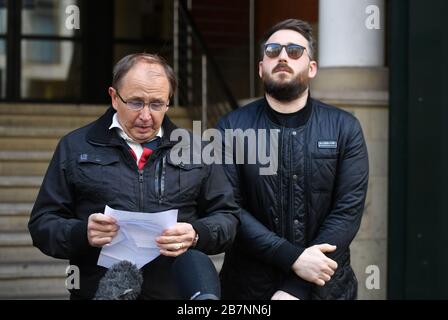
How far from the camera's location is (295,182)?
352cm

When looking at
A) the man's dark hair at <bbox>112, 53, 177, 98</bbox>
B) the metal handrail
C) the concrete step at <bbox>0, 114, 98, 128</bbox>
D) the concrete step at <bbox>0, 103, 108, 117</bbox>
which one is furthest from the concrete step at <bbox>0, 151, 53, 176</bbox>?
the man's dark hair at <bbox>112, 53, 177, 98</bbox>

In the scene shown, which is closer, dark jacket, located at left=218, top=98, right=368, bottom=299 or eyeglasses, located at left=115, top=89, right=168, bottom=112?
eyeglasses, located at left=115, top=89, right=168, bottom=112

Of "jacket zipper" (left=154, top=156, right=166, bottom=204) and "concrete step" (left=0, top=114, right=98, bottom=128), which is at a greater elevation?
"concrete step" (left=0, top=114, right=98, bottom=128)

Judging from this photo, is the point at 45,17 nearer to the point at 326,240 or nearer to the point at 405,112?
the point at 405,112

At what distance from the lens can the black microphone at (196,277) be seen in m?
2.56

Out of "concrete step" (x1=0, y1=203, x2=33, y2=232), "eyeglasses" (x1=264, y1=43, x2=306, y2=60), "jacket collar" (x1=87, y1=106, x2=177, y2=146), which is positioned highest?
"eyeglasses" (x1=264, y1=43, x2=306, y2=60)

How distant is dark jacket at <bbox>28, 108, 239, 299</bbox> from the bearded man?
0.47 m

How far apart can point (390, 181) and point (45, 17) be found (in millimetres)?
9086

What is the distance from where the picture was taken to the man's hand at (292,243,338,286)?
333cm

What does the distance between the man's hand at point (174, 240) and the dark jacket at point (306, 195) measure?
0.67 m

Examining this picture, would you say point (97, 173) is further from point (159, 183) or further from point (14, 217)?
point (14, 217)

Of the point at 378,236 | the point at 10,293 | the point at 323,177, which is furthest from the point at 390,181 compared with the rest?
the point at 10,293

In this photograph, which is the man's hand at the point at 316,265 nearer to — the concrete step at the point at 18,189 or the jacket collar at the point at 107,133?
the jacket collar at the point at 107,133

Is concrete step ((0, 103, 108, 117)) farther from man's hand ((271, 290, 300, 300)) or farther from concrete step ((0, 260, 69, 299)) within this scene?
man's hand ((271, 290, 300, 300))
